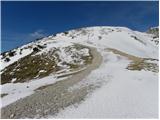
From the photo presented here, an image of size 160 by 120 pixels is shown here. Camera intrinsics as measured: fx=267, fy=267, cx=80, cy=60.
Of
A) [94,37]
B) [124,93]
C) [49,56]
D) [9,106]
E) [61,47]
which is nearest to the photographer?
[9,106]

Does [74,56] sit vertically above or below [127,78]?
below

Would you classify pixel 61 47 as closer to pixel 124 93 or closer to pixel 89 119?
pixel 124 93

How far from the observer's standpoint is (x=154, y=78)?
3916 cm

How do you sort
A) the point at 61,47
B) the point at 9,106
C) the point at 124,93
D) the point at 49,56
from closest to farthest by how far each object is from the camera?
the point at 9,106 < the point at 124,93 < the point at 49,56 < the point at 61,47

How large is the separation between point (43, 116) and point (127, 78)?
58.9 feet

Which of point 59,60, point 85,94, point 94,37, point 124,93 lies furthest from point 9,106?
point 94,37

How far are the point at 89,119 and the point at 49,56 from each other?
5578 cm

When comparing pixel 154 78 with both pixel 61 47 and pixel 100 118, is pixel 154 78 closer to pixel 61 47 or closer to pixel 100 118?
pixel 100 118

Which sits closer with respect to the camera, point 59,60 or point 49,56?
point 59,60

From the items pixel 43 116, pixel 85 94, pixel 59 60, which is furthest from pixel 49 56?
pixel 43 116

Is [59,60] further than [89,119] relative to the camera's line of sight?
Yes

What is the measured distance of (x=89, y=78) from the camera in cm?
4025

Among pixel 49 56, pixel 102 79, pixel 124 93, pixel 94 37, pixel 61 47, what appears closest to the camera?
pixel 124 93

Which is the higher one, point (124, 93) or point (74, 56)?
point (124, 93)
